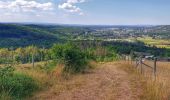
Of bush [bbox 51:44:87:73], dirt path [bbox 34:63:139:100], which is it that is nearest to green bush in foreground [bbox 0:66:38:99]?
dirt path [bbox 34:63:139:100]

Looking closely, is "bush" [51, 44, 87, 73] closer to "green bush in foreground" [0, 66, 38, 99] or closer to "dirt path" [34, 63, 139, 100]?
"dirt path" [34, 63, 139, 100]

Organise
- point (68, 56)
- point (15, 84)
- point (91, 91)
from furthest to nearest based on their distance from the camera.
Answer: point (68, 56), point (91, 91), point (15, 84)

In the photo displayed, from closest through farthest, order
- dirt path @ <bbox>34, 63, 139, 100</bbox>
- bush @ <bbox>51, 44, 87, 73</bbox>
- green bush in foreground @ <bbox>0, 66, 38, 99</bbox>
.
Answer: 1. green bush in foreground @ <bbox>0, 66, 38, 99</bbox>
2. dirt path @ <bbox>34, 63, 139, 100</bbox>
3. bush @ <bbox>51, 44, 87, 73</bbox>

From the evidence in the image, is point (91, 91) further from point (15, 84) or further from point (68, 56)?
point (68, 56)

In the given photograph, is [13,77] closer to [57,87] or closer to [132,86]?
[57,87]

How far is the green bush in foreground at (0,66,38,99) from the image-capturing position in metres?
10.5

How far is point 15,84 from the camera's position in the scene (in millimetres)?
10969

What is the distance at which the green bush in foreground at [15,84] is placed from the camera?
10.5m

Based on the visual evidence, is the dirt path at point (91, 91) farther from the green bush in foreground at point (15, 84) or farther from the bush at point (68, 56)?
the bush at point (68, 56)

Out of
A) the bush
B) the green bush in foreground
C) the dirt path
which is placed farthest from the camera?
the bush

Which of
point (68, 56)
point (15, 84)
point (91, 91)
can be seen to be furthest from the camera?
point (68, 56)

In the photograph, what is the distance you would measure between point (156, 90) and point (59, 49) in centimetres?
898

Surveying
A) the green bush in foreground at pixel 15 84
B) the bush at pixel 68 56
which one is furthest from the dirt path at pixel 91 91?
the bush at pixel 68 56

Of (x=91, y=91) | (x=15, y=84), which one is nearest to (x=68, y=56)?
(x=91, y=91)
